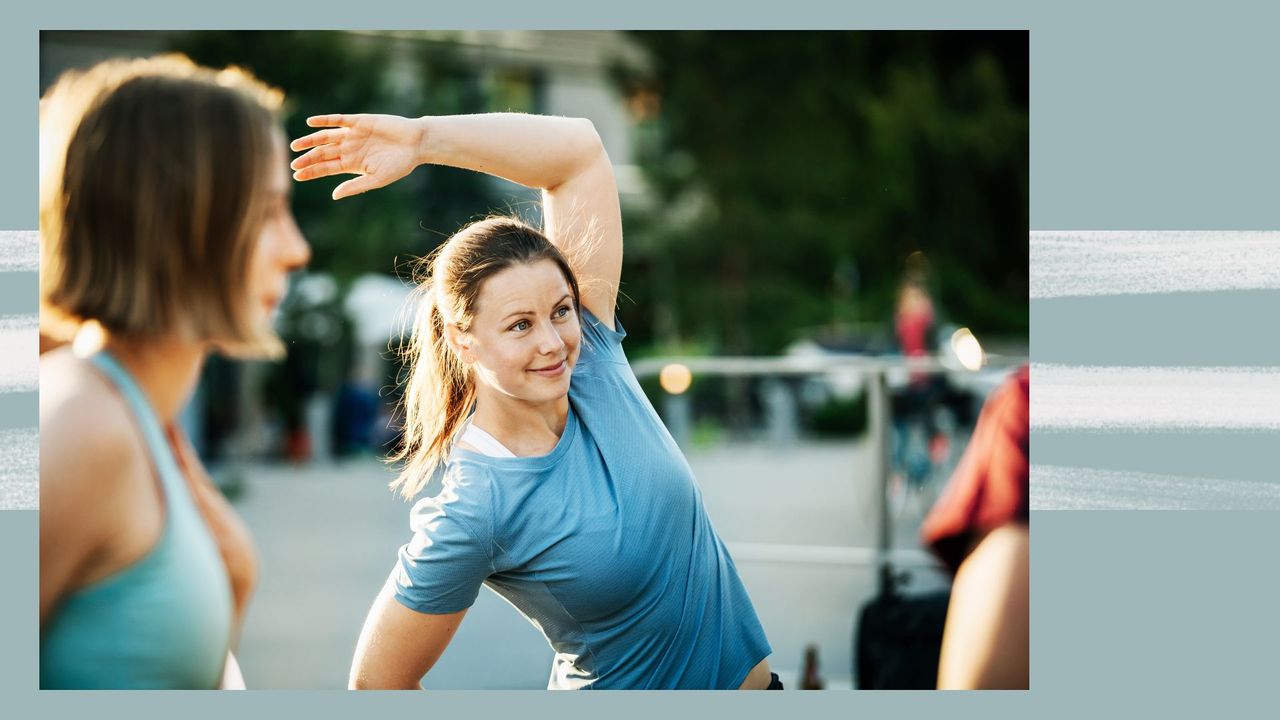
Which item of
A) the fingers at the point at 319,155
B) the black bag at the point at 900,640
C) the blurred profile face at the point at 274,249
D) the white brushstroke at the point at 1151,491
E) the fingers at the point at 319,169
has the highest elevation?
the fingers at the point at 319,155

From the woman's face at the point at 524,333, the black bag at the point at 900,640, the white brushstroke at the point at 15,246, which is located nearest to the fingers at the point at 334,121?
the woman's face at the point at 524,333

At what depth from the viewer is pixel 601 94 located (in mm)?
16234

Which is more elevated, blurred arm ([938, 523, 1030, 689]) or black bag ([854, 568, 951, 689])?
blurred arm ([938, 523, 1030, 689])

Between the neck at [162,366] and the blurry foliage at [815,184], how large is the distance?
40.4 ft

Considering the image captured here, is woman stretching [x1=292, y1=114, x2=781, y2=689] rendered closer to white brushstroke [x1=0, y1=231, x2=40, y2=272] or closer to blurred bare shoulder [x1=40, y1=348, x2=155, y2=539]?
blurred bare shoulder [x1=40, y1=348, x2=155, y2=539]

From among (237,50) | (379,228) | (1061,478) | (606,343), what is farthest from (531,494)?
(379,228)

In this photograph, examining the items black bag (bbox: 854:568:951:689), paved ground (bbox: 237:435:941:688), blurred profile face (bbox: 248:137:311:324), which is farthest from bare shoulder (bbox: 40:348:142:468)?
black bag (bbox: 854:568:951:689)

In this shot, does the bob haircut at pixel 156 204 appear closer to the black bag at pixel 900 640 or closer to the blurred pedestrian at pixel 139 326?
the blurred pedestrian at pixel 139 326

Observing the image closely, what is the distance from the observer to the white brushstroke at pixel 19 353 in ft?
8.25

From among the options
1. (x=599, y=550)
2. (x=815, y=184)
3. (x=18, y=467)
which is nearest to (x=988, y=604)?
(x=599, y=550)

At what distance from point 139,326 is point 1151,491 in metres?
2.34

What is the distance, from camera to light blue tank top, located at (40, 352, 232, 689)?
1.34m

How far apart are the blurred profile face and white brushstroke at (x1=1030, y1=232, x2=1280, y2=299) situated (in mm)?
1883

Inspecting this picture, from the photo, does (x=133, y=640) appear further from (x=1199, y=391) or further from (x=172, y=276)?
(x=1199, y=391)
